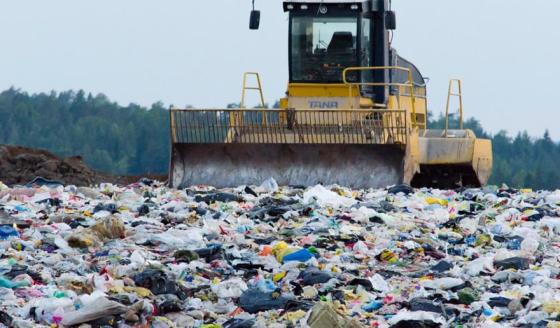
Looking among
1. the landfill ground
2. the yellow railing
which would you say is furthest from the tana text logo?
the landfill ground

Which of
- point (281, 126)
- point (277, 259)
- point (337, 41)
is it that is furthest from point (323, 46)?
point (277, 259)

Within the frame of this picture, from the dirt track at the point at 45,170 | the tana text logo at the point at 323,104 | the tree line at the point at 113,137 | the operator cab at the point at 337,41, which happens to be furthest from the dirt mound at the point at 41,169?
the tree line at the point at 113,137

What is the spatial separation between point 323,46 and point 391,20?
4.78ft

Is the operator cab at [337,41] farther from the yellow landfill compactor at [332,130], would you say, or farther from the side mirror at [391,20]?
the side mirror at [391,20]

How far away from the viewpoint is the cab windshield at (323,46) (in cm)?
1691

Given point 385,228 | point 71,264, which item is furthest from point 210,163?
point 71,264

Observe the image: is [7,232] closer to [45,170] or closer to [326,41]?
[326,41]

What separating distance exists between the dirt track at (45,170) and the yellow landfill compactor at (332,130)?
3914 millimetres

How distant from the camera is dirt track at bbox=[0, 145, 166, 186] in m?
20.0

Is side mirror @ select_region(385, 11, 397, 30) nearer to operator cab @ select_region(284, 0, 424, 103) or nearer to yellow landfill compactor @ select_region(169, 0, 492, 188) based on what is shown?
yellow landfill compactor @ select_region(169, 0, 492, 188)

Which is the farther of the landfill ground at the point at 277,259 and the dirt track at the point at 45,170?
the dirt track at the point at 45,170

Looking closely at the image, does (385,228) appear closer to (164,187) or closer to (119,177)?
(164,187)

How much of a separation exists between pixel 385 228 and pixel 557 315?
387 centimetres

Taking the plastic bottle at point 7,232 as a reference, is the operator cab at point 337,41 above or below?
above
